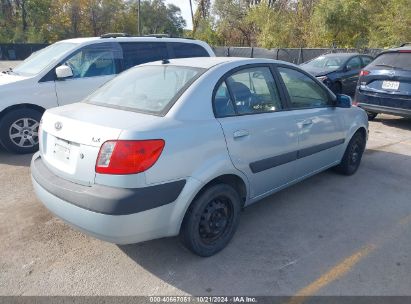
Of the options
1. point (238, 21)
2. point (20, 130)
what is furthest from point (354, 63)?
point (238, 21)

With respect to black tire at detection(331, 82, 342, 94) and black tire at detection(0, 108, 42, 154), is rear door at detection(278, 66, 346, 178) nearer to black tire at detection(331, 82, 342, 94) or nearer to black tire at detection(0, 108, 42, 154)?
black tire at detection(0, 108, 42, 154)

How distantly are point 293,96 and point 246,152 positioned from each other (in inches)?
40.2

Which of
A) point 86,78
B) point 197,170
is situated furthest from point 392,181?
point 86,78

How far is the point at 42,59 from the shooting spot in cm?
577

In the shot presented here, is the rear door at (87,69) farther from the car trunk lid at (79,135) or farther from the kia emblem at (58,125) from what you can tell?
the kia emblem at (58,125)

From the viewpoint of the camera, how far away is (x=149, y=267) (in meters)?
2.85

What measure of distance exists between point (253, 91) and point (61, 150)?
176 centimetres

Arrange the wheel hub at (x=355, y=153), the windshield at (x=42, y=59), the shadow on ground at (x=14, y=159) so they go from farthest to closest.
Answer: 1. the windshield at (x=42, y=59)
2. the shadow on ground at (x=14, y=159)
3. the wheel hub at (x=355, y=153)

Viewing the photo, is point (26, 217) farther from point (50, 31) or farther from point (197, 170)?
point (50, 31)

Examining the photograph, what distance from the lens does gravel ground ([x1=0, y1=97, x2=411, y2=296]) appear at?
8.68ft

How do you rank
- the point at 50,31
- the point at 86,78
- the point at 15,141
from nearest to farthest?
the point at 15,141 < the point at 86,78 < the point at 50,31

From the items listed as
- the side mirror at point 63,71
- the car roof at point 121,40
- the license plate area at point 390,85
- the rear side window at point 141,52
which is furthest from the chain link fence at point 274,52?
the side mirror at point 63,71

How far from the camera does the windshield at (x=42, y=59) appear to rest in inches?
219

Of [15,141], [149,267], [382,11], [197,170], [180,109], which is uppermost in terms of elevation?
[382,11]
